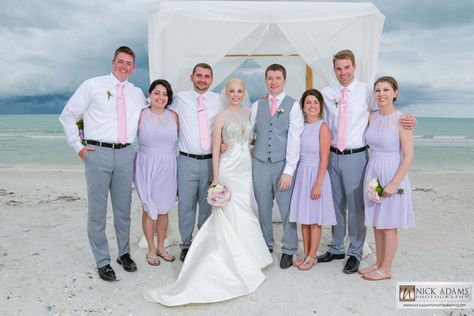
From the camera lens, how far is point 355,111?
355 cm

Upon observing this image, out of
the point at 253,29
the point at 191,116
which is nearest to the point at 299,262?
Result: the point at 191,116

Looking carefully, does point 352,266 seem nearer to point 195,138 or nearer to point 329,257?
point 329,257

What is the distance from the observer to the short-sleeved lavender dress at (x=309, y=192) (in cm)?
356

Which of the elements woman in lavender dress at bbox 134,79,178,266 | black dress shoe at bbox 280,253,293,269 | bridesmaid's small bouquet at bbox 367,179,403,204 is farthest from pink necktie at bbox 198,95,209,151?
bridesmaid's small bouquet at bbox 367,179,403,204

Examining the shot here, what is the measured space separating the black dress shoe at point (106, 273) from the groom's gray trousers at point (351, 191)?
7.14 ft

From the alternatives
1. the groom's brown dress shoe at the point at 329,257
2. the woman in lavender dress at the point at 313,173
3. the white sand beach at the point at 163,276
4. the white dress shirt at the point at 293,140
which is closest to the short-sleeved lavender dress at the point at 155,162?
the white sand beach at the point at 163,276

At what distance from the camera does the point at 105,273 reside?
11.5 feet

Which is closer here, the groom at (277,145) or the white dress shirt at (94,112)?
the white dress shirt at (94,112)

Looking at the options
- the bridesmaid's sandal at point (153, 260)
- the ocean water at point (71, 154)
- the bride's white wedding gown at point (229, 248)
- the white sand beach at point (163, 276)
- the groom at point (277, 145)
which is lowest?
the ocean water at point (71, 154)

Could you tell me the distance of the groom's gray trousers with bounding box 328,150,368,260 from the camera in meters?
3.56

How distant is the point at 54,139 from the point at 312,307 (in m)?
22.4

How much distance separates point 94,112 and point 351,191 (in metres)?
2.40

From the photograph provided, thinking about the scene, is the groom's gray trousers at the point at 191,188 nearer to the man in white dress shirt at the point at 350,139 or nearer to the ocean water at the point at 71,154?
the man in white dress shirt at the point at 350,139

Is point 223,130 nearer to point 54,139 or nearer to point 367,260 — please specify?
point 367,260
